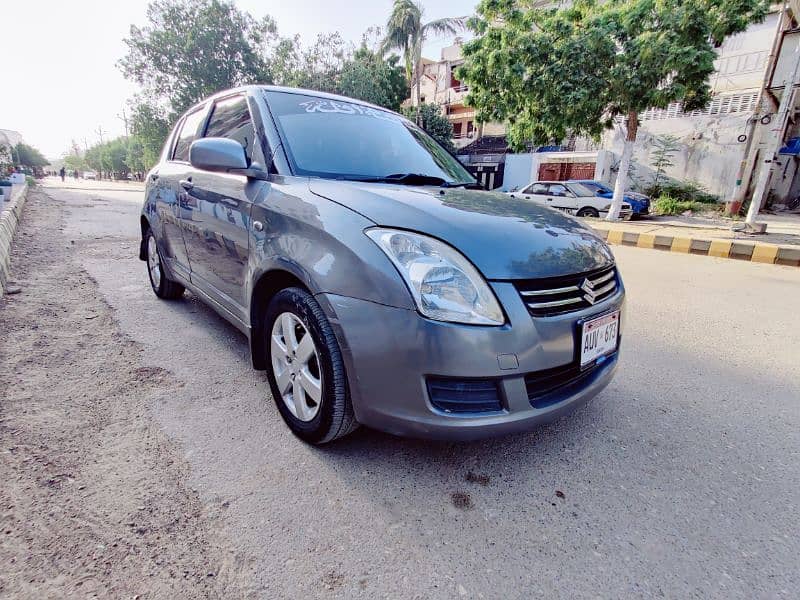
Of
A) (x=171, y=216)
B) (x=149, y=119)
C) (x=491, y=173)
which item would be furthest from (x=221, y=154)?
(x=149, y=119)

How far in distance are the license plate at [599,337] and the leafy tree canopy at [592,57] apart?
32.8ft

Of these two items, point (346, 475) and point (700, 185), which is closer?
point (346, 475)

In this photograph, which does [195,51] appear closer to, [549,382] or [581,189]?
[581,189]

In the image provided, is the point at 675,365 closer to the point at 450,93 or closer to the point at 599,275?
Result: the point at 599,275

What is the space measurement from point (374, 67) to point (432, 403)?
26.1 m

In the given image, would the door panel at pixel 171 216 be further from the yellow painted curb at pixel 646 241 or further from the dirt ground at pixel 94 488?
the yellow painted curb at pixel 646 241

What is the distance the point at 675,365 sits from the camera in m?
2.79

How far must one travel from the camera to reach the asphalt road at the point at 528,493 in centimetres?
126

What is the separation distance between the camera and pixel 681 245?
813 centimetres

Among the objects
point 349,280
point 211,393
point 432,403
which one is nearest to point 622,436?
point 432,403

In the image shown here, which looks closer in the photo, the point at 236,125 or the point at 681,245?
the point at 236,125

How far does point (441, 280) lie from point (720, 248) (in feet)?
27.7

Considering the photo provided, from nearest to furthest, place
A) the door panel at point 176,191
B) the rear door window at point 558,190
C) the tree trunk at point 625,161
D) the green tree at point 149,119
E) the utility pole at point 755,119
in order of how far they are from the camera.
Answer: the door panel at point 176,191
the tree trunk at point 625,161
the rear door window at point 558,190
the utility pole at point 755,119
the green tree at point 149,119

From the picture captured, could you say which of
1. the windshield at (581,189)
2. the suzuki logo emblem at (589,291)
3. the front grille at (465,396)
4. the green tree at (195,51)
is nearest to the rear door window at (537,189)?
the windshield at (581,189)
